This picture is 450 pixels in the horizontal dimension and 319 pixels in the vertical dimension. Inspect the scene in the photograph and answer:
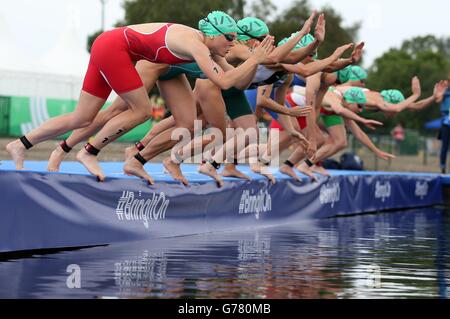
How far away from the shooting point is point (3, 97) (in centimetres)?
3428

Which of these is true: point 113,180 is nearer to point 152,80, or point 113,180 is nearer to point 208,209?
point 152,80

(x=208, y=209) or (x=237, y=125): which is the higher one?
(x=237, y=125)

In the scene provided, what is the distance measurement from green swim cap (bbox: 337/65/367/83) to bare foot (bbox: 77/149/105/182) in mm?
6082

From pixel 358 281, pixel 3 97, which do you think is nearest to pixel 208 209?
pixel 358 281

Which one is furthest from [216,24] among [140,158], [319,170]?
[319,170]

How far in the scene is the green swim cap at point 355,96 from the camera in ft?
53.4

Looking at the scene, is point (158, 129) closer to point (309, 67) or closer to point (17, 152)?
point (309, 67)

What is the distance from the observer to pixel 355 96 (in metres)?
16.3

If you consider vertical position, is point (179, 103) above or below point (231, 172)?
above

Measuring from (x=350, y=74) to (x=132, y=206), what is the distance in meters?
6.47

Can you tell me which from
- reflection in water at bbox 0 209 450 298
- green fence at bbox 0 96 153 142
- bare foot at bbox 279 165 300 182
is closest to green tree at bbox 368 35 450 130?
green fence at bbox 0 96 153 142
